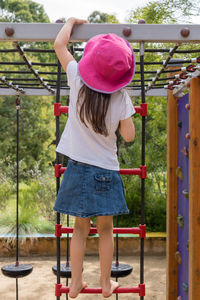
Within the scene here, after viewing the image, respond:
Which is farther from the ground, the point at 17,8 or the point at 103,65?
the point at 17,8

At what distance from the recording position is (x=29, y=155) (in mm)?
13727

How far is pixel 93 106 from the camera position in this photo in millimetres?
2111

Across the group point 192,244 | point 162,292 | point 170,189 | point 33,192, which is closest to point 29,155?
point 33,192

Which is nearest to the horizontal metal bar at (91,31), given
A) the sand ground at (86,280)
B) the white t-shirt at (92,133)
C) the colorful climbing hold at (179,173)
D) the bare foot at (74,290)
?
the white t-shirt at (92,133)

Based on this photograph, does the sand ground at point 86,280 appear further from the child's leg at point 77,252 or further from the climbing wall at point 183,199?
the child's leg at point 77,252

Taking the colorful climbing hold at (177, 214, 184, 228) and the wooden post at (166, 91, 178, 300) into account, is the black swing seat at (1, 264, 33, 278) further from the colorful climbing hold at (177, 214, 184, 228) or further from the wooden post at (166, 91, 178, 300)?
the colorful climbing hold at (177, 214, 184, 228)

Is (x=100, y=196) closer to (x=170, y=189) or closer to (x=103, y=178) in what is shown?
(x=103, y=178)

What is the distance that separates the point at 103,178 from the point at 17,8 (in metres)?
19.9

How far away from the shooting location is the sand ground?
4855mm

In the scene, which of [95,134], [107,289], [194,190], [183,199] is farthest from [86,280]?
[95,134]

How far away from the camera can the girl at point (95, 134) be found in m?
2.06

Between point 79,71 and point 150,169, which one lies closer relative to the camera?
point 79,71

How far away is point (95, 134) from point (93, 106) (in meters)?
0.16

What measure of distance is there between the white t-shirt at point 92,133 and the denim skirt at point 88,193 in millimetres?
Answer: 47
